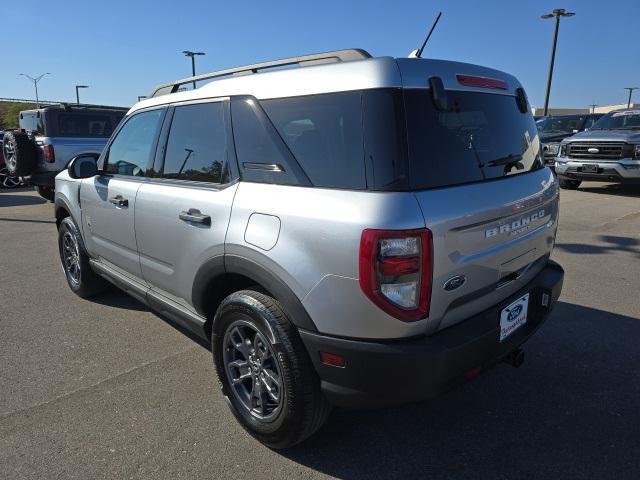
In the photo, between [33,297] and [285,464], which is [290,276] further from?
[33,297]

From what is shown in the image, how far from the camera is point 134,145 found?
11.6 ft

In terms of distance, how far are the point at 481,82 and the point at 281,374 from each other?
1751mm

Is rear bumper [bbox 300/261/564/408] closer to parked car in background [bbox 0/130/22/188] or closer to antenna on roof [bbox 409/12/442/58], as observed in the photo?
antenna on roof [bbox 409/12/442/58]

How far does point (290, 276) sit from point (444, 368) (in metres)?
0.75

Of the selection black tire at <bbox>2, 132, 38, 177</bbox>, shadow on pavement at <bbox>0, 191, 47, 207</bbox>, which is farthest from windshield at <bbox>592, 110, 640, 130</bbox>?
shadow on pavement at <bbox>0, 191, 47, 207</bbox>

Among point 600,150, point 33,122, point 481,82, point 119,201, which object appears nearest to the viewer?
point 481,82

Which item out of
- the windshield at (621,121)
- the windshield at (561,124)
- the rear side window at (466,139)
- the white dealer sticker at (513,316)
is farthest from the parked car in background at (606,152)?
the white dealer sticker at (513,316)

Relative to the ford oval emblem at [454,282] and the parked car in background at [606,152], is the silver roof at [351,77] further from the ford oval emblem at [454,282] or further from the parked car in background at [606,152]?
the parked car in background at [606,152]

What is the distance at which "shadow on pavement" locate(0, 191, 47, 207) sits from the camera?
11.1 meters

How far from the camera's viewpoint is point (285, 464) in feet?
7.73

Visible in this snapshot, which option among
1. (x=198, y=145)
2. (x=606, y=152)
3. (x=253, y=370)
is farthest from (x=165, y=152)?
(x=606, y=152)

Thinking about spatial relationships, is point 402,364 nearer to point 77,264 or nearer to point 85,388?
point 85,388

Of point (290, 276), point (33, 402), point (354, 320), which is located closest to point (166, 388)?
point (33, 402)

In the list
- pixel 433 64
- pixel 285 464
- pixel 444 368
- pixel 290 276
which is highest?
pixel 433 64
